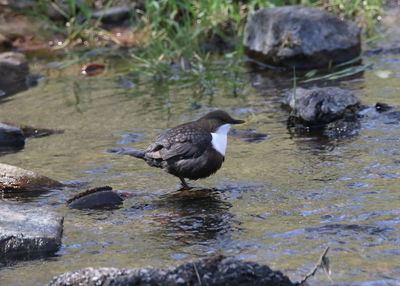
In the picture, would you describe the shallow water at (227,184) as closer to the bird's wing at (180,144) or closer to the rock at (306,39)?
the bird's wing at (180,144)

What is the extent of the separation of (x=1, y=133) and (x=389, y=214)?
156 inches

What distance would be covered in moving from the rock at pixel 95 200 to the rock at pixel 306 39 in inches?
174

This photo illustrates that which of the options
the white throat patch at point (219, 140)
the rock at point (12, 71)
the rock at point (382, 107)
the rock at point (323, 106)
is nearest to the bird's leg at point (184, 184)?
the white throat patch at point (219, 140)

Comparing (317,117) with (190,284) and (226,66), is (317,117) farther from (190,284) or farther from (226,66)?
(190,284)

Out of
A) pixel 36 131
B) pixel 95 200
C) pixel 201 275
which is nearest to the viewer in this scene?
pixel 201 275

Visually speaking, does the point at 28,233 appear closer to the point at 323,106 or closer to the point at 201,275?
the point at 201,275

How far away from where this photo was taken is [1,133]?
24.1ft

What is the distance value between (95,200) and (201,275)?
2.12 m

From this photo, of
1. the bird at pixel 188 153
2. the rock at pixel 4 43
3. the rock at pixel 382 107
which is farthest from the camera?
the rock at pixel 4 43

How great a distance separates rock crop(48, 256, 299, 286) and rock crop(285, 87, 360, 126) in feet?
12.0

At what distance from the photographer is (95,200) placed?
5.54 m

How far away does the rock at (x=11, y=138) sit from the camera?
7332 mm

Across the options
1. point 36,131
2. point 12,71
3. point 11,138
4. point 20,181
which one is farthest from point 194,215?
point 12,71

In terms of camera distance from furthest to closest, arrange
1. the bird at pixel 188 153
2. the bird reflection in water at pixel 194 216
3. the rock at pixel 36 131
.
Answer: the rock at pixel 36 131
the bird at pixel 188 153
the bird reflection in water at pixel 194 216
